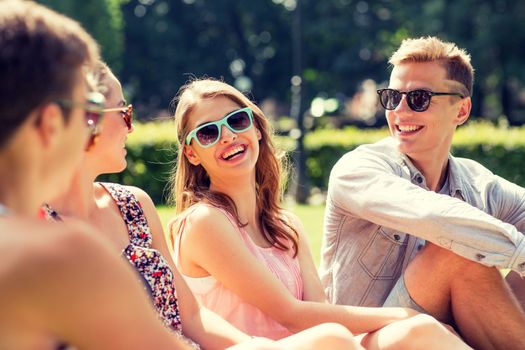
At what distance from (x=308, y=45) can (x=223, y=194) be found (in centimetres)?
4651

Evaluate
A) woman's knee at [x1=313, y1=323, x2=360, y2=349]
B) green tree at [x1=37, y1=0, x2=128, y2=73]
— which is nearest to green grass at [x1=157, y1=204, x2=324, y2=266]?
woman's knee at [x1=313, y1=323, x2=360, y2=349]

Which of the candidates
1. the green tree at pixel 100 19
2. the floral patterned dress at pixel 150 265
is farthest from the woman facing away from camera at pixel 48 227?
the green tree at pixel 100 19

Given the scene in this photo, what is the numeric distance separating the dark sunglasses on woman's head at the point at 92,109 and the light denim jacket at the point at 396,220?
2016mm

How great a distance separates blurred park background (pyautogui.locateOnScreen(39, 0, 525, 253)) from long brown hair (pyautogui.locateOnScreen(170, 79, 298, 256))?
28624 mm

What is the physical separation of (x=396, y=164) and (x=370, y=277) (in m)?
0.62

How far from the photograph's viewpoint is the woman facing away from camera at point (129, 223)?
3.42m

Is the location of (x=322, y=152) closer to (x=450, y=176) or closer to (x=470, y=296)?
(x=450, y=176)

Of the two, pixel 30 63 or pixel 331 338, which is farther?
pixel 331 338

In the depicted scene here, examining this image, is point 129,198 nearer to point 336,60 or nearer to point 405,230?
point 405,230

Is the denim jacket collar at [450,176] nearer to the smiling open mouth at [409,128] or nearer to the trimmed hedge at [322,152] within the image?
the smiling open mouth at [409,128]

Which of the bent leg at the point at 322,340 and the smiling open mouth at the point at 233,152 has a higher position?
the smiling open mouth at the point at 233,152

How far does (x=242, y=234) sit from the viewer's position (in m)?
4.14

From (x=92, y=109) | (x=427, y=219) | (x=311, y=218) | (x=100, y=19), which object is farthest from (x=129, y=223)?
(x=100, y=19)

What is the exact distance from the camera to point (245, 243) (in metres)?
4.09
